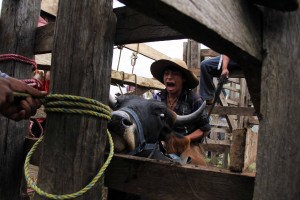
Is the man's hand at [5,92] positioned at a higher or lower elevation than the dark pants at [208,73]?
lower

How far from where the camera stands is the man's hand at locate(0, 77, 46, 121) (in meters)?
1.54

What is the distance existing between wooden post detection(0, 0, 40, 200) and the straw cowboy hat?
215 cm

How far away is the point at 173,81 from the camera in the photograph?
448 centimetres

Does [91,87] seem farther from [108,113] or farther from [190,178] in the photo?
[190,178]

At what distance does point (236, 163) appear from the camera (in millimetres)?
1431

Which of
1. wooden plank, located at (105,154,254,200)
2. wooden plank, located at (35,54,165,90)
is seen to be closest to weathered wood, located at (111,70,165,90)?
wooden plank, located at (35,54,165,90)

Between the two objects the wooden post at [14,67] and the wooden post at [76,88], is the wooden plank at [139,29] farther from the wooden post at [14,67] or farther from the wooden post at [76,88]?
the wooden post at [14,67]

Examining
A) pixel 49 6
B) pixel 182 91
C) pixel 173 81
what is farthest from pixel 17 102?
pixel 182 91

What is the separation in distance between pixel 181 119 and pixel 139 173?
67.1 inches

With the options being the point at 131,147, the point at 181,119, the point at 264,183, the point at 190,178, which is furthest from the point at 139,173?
the point at 181,119

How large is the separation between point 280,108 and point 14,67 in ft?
6.22

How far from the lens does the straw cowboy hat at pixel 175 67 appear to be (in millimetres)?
4381

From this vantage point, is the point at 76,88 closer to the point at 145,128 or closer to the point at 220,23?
the point at 220,23

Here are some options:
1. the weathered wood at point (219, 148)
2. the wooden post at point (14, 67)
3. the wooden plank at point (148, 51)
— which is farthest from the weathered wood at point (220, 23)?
the weathered wood at point (219, 148)
